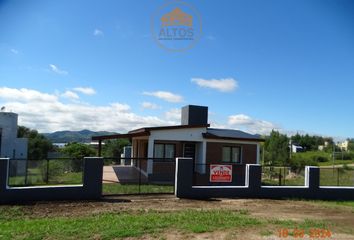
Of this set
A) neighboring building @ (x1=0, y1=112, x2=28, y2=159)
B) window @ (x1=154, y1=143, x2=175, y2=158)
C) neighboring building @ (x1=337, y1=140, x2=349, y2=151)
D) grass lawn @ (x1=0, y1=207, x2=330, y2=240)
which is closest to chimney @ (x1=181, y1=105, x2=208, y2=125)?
window @ (x1=154, y1=143, x2=175, y2=158)

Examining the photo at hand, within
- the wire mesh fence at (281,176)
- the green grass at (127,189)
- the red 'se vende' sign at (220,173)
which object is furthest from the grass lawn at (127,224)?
the wire mesh fence at (281,176)

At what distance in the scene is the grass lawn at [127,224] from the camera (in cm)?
851

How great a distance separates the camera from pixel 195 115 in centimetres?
2658

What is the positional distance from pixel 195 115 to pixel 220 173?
10340mm

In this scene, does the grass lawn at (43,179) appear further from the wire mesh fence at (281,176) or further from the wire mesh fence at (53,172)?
the wire mesh fence at (281,176)

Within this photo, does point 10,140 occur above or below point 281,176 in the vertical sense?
above

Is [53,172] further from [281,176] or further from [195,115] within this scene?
[281,176]

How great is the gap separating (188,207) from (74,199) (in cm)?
406

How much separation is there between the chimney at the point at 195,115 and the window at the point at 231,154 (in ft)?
7.98

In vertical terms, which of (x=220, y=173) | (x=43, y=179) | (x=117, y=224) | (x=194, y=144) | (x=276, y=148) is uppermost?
(x=276, y=148)

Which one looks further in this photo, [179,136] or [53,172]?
[179,136]

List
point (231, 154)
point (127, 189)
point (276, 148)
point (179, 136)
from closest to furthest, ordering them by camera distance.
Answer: point (127, 189) < point (179, 136) < point (231, 154) < point (276, 148)

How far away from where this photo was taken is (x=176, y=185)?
14906mm

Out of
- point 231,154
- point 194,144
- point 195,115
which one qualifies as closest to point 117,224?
point 194,144
